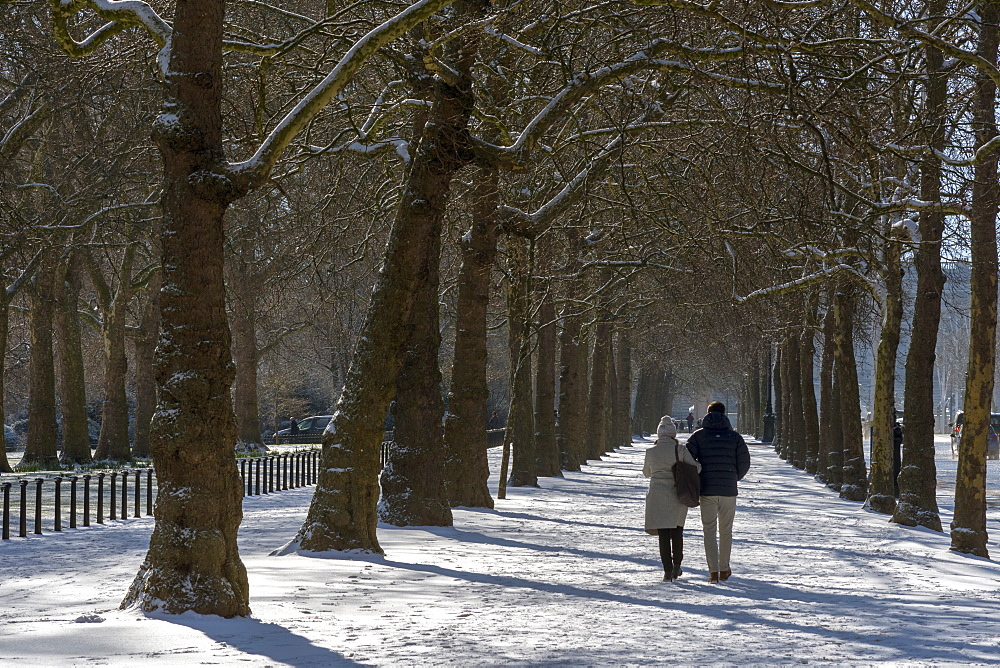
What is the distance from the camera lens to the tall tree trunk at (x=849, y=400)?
22.6 metres

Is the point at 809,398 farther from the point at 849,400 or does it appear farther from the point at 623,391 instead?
the point at 623,391

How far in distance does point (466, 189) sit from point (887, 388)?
818 centimetres

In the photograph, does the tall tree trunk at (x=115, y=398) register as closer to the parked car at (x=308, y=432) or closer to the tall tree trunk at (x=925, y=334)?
the tall tree trunk at (x=925, y=334)

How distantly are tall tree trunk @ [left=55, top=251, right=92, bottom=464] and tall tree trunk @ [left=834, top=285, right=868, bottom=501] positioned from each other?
57.9 ft

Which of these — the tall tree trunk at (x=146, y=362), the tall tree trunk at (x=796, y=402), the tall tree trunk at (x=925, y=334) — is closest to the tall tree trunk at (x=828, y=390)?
the tall tree trunk at (x=796, y=402)

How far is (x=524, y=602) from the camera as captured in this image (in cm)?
980

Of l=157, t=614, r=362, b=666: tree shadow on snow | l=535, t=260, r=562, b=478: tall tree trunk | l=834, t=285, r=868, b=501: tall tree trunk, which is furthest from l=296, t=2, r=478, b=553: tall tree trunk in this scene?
l=535, t=260, r=562, b=478: tall tree trunk

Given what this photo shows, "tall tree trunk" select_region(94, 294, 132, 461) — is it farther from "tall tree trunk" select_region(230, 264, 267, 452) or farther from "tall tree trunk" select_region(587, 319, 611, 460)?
"tall tree trunk" select_region(587, 319, 611, 460)

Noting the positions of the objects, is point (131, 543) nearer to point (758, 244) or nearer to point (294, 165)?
point (294, 165)

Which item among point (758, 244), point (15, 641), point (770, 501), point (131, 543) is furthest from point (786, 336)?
point (15, 641)

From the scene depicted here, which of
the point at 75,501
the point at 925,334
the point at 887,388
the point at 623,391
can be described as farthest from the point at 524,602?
the point at 623,391

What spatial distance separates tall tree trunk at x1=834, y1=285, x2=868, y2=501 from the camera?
888 inches

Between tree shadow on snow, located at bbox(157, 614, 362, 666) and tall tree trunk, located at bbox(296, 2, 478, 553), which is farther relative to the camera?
tall tree trunk, located at bbox(296, 2, 478, 553)

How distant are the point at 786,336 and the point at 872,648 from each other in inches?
973
